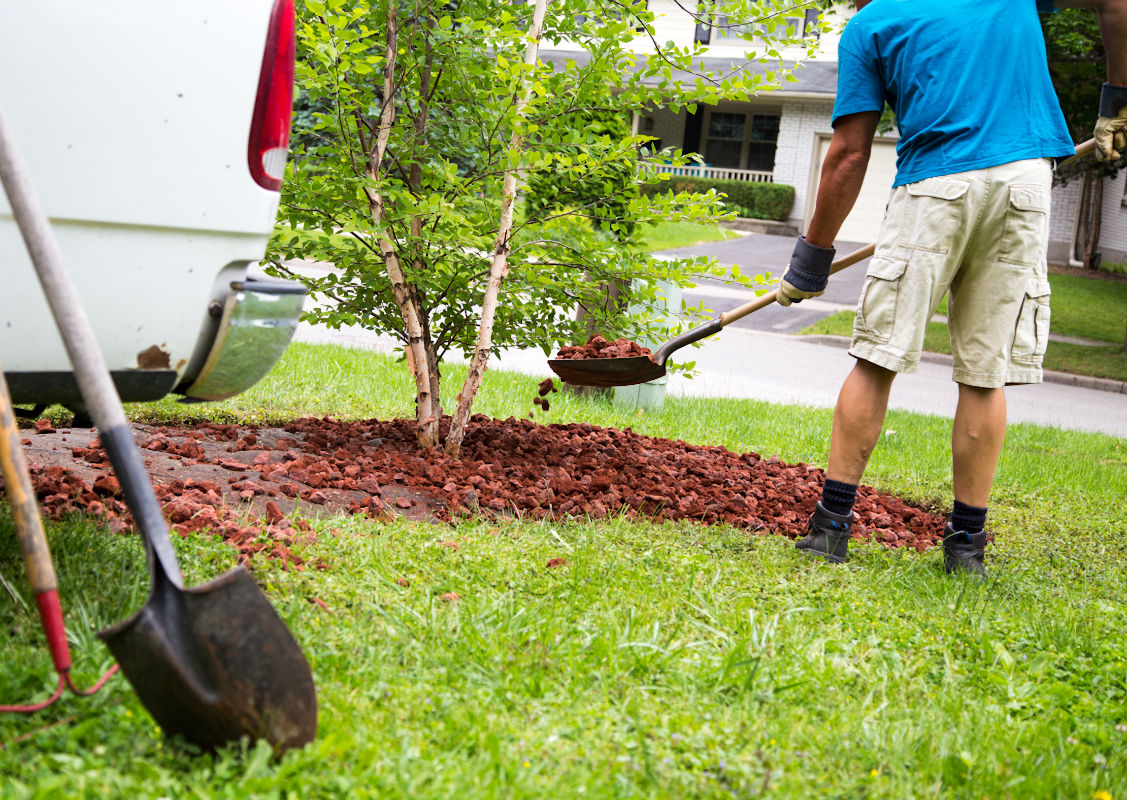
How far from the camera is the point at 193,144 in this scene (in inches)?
81.0

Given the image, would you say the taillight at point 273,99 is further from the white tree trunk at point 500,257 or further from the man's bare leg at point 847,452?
the man's bare leg at point 847,452

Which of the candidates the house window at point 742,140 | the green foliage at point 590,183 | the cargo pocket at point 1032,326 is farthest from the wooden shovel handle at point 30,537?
the house window at point 742,140

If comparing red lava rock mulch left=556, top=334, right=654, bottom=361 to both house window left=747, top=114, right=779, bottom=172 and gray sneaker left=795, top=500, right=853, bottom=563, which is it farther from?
house window left=747, top=114, right=779, bottom=172

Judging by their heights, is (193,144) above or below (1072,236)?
below

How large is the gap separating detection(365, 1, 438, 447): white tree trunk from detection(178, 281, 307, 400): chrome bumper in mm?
1387

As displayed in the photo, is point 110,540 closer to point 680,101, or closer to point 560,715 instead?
point 560,715

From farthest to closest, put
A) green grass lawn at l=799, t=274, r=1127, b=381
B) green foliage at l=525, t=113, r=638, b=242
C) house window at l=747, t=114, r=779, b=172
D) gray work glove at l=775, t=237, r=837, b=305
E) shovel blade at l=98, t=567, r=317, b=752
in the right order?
house window at l=747, t=114, r=779, b=172, green grass lawn at l=799, t=274, r=1127, b=381, green foliage at l=525, t=113, r=638, b=242, gray work glove at l=775, t=237, r=837, b=305, shovel blade at l=98, t=567, r=317, b=752

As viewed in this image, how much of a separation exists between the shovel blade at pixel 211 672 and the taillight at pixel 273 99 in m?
0.91

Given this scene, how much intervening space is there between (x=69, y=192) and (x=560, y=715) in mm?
1389

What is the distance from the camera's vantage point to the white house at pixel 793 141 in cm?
2672

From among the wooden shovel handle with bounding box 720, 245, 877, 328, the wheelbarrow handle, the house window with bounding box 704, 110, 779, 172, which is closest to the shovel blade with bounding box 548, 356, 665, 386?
the wooden shovel handle with bounding box 720, 245, 877, 328

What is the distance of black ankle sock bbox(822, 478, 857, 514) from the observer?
132 inches

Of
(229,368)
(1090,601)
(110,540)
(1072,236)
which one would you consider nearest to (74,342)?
(229,368)

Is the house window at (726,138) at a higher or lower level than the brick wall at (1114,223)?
higher
